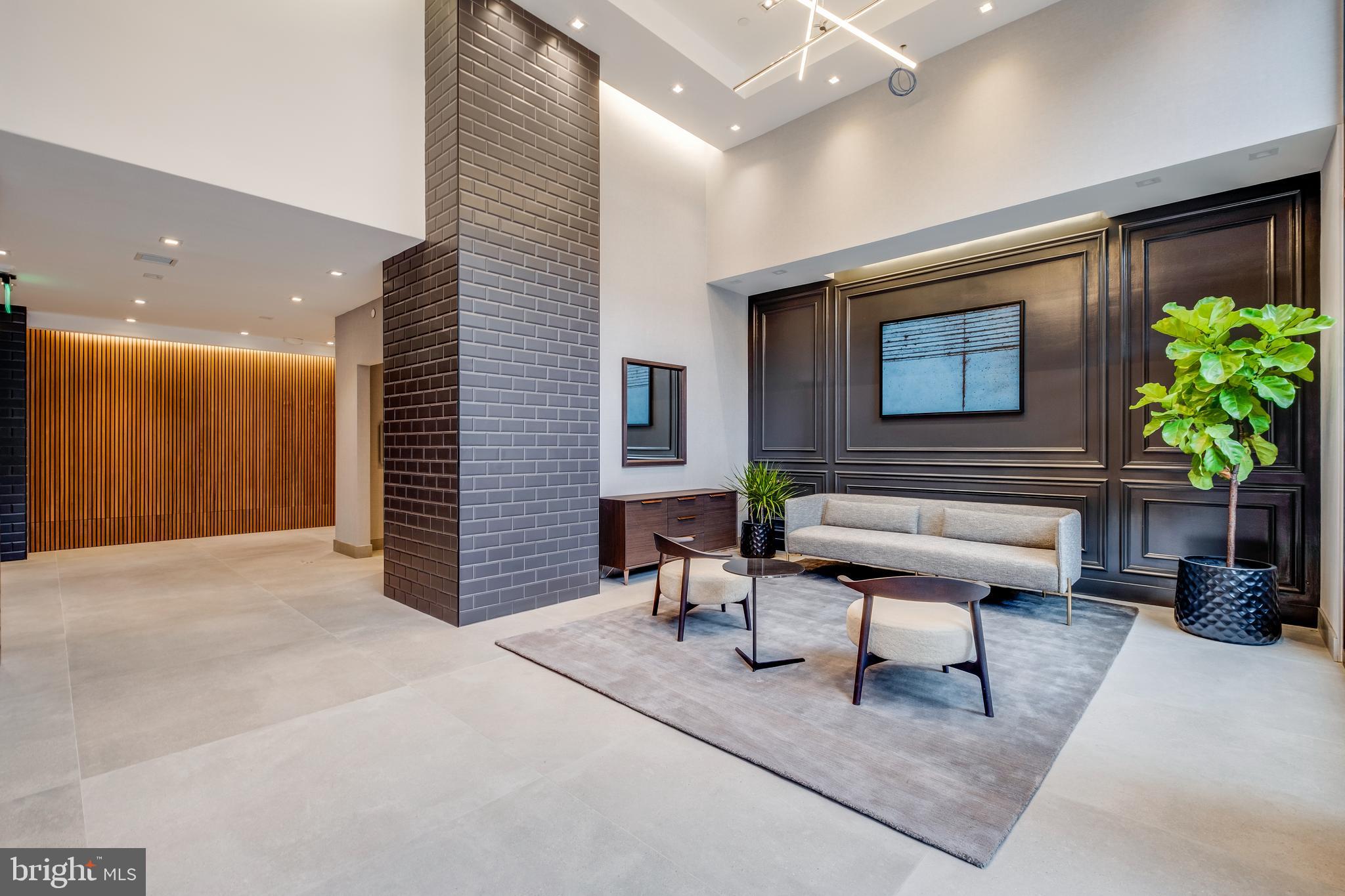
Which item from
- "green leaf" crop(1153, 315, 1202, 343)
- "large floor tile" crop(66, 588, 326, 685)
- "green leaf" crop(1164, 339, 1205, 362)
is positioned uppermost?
"green leaf" crop(1153, 315, 1202, 343)

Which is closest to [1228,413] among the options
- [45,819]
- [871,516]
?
[871,516]

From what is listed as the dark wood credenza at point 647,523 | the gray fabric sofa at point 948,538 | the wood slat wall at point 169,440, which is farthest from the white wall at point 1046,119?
the wood slat wall at point 169,440

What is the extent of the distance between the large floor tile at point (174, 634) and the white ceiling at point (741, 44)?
201 inches

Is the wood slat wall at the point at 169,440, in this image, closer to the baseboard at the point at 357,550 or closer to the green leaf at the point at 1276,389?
the baseboard at the point at 357,550

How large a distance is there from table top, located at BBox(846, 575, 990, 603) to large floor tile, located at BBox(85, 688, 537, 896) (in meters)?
1.78

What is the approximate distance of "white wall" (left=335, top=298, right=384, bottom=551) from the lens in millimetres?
6793

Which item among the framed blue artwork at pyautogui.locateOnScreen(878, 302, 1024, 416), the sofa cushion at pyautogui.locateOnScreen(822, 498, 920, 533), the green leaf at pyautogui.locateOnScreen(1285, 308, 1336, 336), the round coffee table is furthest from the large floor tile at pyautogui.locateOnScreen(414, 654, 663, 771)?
the framed blue artwork at pyautogui.locateOnScreen(878, 302, 1024, 416)

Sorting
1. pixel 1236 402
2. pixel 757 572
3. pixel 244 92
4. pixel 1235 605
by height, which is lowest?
pixel 1235 605

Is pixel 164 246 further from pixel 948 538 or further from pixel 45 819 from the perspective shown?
pixel 948 538

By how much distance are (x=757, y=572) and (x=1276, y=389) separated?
3.44 meters

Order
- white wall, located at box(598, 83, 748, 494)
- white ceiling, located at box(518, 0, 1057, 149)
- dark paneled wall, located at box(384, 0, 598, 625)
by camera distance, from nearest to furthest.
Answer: dark paneled wall, located at box(384, 0, 598, 625)
white ceiling, located at box(518, 0, 1057, 149)
white wall, located at box(598, 83, 748, 494)

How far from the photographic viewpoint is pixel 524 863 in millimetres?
1892

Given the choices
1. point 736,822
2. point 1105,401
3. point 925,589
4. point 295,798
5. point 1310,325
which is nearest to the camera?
point 736,822

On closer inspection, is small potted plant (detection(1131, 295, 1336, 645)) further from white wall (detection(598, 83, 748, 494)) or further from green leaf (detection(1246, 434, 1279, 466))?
white wall (detection(598, 83, 748, 494))
